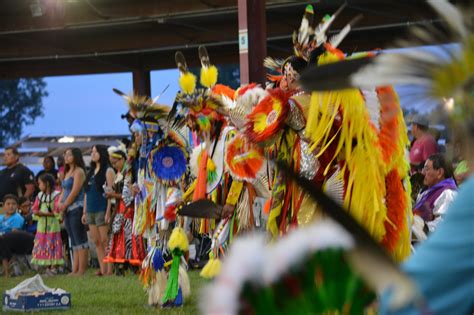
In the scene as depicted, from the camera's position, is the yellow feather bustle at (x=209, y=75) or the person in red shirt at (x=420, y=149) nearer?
the yellow feather bustle at (x=209, y=75)

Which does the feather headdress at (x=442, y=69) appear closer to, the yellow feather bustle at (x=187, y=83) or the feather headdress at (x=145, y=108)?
the yellow feather bustle at (x=187, y=83)

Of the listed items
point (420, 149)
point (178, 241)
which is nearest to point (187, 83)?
point (178, 241)

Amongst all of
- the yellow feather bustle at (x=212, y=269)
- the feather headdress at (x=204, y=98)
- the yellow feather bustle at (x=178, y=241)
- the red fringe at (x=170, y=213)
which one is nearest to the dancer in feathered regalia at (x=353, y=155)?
the yellow feather bustle at (x=212, y=269)

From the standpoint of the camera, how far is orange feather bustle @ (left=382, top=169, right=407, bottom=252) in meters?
4.13

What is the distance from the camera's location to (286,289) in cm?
137

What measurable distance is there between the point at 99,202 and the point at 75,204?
47 centimetres

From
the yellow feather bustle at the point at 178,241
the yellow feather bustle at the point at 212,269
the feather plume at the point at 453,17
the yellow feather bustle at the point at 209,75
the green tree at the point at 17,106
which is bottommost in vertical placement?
the yellow feather bustle at the point at 212,269

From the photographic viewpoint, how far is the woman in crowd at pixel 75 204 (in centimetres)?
992

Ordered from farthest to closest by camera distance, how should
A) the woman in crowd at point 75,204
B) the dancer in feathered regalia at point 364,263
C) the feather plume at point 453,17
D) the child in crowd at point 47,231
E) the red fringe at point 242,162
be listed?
the child in crowd at point 47,231 < the woman in crowd at point 75,204 < the red fringe at point 242,162 < the feather plume at point 453,17 < the dancer in feathered regalia at point 364,263

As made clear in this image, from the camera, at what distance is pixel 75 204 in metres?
10.1

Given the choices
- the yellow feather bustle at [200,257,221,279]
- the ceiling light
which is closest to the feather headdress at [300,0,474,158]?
the yellow feather bustle at [200,257,221,279]

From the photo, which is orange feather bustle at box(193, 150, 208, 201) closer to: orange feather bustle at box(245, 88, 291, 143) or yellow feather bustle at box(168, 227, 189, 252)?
yellow feather bustle at box(168, 227, 189, 252)

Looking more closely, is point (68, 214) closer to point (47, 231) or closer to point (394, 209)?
point (47, 231)

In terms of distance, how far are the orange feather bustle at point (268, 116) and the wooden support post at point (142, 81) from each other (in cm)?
916
